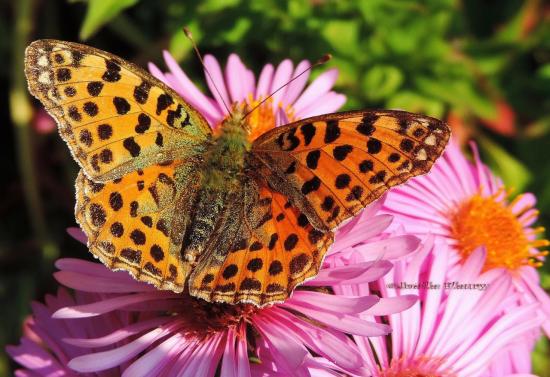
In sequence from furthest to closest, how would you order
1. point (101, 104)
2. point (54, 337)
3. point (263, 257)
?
point (54, 337)
point (101, 104)
point (263, 257)

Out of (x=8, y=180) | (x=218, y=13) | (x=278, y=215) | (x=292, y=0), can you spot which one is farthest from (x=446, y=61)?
(x=8, y=180)

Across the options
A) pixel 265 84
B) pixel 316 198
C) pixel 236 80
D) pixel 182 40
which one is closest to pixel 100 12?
pixel 182 40

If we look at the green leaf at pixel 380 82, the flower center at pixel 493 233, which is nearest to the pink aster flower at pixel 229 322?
the flower center at pixel 493 233

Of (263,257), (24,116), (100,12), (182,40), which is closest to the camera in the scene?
(263,257)

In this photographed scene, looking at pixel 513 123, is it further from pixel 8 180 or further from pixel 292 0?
pixel 8 180

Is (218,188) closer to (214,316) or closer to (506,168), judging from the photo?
(214,316)

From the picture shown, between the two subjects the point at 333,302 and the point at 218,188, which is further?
the point at 218,188
